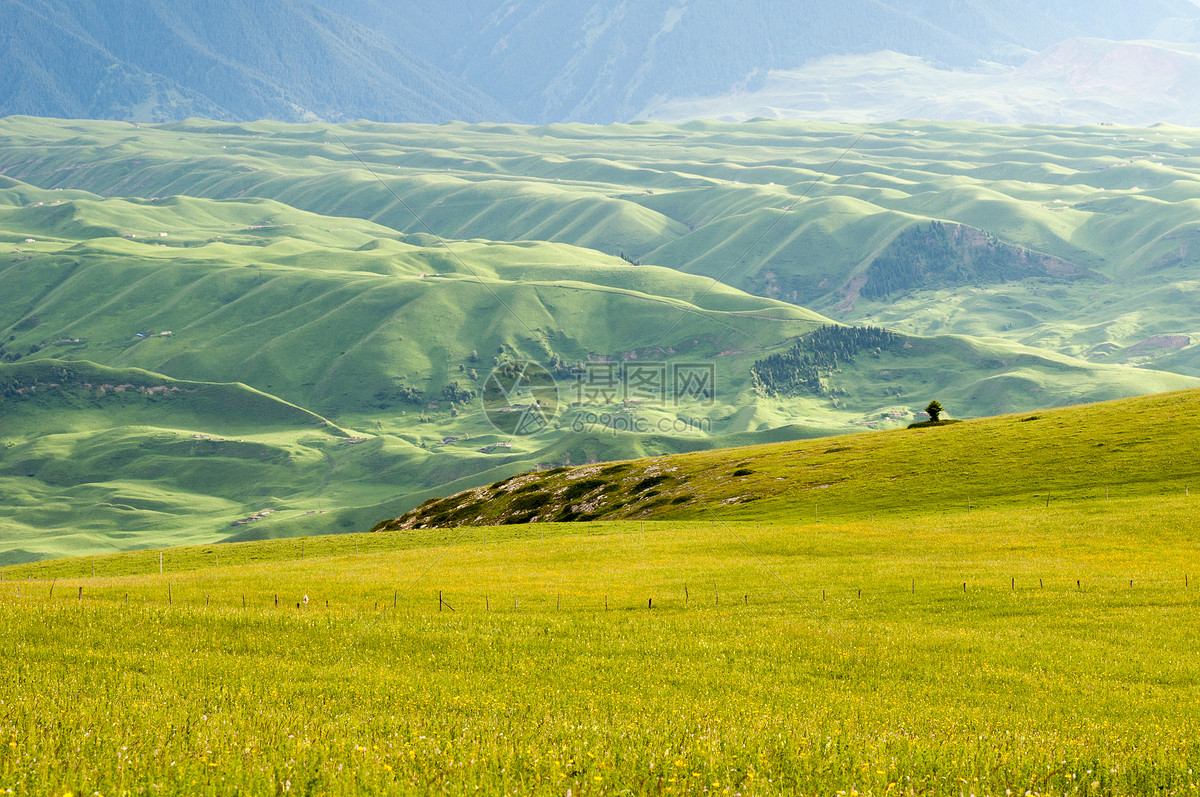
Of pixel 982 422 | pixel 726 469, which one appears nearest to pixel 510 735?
pixel 726 469

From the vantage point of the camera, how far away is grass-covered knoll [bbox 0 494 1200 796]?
52.9 feet

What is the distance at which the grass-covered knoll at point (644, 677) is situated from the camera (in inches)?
635

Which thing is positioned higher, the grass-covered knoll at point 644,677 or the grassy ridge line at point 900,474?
the grassy ridge line at point 900,474

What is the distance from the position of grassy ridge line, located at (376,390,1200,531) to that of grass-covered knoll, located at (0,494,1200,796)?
2232 centimetres

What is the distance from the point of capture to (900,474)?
3760 inches

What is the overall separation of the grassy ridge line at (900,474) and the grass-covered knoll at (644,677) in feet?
73.2

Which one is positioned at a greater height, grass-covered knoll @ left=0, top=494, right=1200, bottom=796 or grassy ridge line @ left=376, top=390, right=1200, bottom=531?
grassy ridge line @ left=376, top=390, right=1200, bottom=531

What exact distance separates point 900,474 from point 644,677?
75349mm

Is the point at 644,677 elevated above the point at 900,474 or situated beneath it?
situated beneath

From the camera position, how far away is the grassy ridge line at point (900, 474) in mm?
82250

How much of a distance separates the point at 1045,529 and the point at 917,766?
52944 mm

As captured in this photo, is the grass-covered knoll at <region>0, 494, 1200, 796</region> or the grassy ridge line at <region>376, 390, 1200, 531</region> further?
the grassy ridge line at <region>376, 390, 1200, 531</region>

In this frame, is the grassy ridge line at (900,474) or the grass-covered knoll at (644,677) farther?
the grassy ridge line at (900,474)

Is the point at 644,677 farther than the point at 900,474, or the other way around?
the point at 900,474
